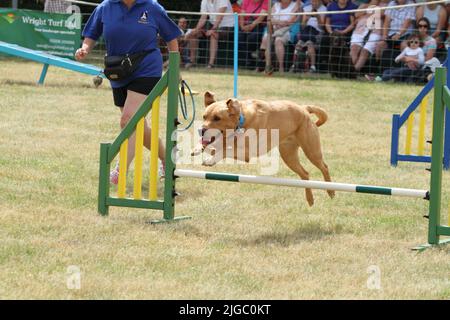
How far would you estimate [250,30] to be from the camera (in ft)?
57.3

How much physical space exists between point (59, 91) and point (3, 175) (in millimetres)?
6251

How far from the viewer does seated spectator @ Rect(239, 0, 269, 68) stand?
17359 mm

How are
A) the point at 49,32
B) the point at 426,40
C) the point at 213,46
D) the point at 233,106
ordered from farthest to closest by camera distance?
the point at 213,46 < the point at 49,32 < the point at 426,40 < the point at 233,106

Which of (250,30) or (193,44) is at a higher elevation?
(250,30)

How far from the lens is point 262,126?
21.2 feet

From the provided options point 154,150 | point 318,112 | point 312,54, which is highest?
point 312,54

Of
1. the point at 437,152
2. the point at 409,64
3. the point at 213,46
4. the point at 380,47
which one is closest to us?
the point at 437,152

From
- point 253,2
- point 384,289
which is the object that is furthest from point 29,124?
point 253,2

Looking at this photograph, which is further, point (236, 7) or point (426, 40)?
point (236, 7)

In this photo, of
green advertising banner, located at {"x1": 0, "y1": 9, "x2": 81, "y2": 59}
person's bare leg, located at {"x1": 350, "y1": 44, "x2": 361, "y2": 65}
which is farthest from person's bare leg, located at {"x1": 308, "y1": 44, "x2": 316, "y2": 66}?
green advertising banner, located at {"x1": 0, "y1": 9, "x2": 81, "y2": 59}

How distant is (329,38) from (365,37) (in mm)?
723

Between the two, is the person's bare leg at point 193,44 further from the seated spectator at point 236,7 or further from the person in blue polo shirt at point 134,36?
the person in blue polo shirt at point 134,36

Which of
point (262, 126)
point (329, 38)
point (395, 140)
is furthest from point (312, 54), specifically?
point (262, 126)

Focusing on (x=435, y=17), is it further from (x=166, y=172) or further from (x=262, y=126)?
(x=166, y=172)
